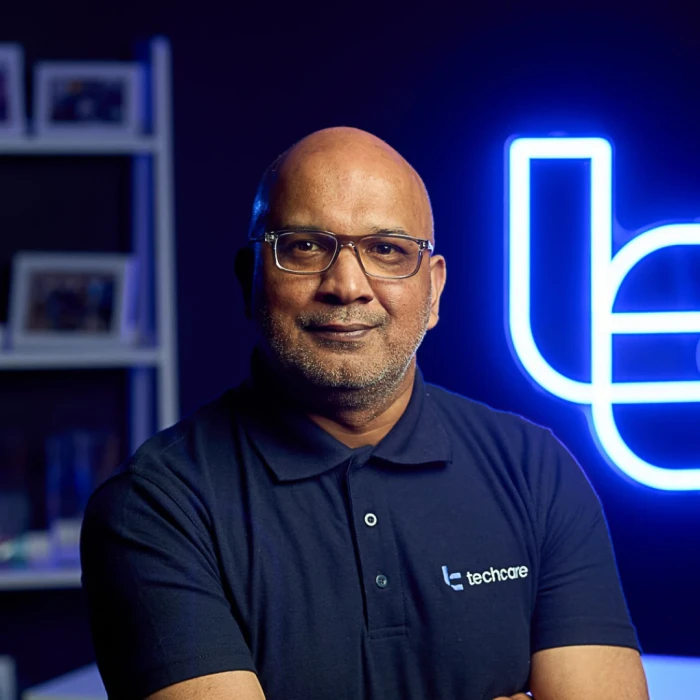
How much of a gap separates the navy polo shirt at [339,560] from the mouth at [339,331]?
0.17 meters

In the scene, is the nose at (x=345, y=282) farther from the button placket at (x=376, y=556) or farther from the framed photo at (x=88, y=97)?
the framed photo at (x=88, y=97)

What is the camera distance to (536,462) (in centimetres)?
187

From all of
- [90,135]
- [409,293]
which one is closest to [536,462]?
[409,293]

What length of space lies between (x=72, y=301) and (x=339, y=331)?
6.88ft

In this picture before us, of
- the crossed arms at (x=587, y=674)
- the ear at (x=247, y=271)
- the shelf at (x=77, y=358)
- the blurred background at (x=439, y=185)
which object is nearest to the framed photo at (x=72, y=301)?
the shelf at (x=77, y=358)

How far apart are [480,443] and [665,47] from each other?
103 inches

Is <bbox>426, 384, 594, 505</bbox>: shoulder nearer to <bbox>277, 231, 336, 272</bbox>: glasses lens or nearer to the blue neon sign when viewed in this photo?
<bbox>277, 231, 336, 272</bbox>: glasses lens

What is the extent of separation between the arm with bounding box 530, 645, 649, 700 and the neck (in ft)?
1.59

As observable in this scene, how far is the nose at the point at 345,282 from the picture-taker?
5.62ft

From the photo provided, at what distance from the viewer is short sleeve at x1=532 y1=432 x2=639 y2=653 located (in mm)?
1772

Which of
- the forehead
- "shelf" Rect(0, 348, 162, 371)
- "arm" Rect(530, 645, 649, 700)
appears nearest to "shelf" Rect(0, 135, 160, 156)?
"shelf" Rect(0, 348, 162, 371)

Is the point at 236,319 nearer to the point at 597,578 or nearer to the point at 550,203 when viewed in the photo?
the point at 550,203

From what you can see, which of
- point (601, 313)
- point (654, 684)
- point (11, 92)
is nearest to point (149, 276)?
point (11, 92)

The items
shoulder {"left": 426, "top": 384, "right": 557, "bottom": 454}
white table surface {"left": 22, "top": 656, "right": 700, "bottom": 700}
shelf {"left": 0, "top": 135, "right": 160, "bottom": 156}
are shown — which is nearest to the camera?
shoulder {"left": 426, "top": 384, "right": 557, "bottom": 454}
